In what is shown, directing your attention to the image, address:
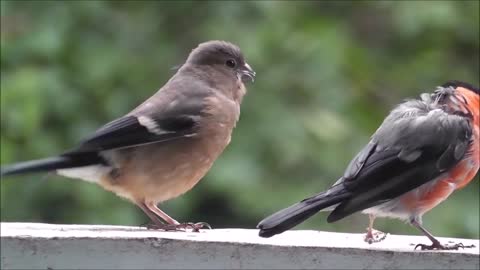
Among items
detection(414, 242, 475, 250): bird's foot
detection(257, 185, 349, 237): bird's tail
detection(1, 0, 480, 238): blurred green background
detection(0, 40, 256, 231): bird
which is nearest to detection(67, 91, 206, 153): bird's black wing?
detection(0, 40, 256, 231): bird

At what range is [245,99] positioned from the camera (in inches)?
211

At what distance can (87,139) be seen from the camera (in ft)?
11.5

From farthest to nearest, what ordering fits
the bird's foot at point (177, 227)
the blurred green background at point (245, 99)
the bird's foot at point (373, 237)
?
the blurred green background at point (245, 99) → the bird's foot at point (177, 227) → the bird's foot at point (373, 237)

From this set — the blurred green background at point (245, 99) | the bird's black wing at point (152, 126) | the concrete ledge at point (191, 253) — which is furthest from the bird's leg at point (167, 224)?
the blurred green background at point (245, 99)

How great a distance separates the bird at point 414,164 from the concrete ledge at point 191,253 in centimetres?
23

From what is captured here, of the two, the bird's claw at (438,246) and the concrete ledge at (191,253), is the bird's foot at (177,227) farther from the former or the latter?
the bird's claw at (438,246)

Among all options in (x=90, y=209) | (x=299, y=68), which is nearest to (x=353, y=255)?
(x=90, y=209)

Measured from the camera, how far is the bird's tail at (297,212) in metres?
2.81

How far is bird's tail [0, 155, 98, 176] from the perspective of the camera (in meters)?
3.18

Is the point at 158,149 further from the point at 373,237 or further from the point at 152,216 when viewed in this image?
the point at 373,237

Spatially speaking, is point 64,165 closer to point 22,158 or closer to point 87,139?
point 87,139

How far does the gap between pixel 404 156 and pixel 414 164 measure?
42 mm

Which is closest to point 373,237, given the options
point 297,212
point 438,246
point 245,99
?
point 438,246

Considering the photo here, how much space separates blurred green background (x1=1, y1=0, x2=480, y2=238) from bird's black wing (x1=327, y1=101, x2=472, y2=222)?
1.66 m
